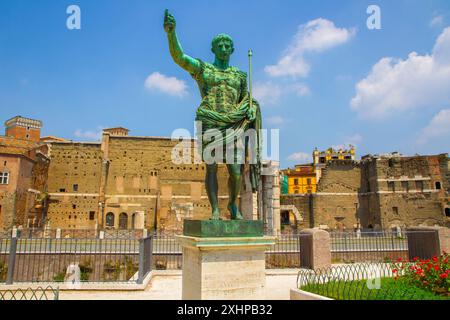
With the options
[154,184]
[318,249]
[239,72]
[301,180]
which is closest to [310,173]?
[301,180]

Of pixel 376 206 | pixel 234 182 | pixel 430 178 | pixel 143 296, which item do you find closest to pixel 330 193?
pixel 376 206

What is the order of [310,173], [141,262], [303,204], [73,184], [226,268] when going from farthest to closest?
1. [310,173]
2. [303,204]
3. [73,184]
4. [141,262]
5. [226,268]

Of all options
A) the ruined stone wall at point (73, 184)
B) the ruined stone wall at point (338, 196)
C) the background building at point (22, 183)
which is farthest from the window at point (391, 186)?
the background building at point (22, 183)

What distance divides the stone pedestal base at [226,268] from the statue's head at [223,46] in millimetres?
2439

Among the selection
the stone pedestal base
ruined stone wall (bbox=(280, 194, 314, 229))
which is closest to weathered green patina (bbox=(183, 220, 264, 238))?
the stone pedestal base

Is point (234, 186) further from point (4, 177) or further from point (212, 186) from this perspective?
point (4, 177)

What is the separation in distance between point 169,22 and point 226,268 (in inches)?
116

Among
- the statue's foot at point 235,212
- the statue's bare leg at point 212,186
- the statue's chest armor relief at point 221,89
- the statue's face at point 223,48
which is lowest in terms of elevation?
the statue's foot at point 235,212

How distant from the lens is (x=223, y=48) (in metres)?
4.40

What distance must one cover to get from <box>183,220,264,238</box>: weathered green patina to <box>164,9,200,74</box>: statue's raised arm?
203cm

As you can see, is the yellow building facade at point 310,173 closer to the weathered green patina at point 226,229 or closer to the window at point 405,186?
the window at point 405,186

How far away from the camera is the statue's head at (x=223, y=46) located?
14.4ft
